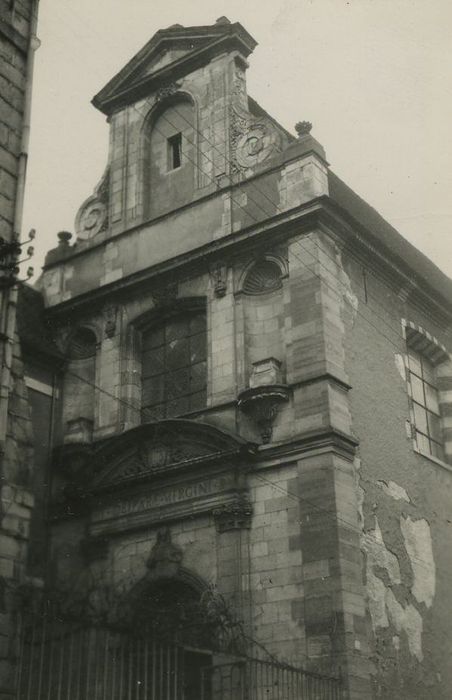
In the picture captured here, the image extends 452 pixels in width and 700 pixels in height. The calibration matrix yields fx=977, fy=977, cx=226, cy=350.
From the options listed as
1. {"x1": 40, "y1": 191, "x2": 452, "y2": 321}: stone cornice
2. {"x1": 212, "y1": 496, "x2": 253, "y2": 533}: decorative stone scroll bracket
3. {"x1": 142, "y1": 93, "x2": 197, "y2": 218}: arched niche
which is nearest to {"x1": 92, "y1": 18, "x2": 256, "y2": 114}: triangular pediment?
{"x1": 142, "y1": 93, "x2": 197, "y2": 218}: arched niche

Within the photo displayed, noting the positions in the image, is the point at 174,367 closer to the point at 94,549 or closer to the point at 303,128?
the point at 94,549

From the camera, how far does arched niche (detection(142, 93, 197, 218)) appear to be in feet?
55.7

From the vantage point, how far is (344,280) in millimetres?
15023

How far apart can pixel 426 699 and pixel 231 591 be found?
10.5 ft

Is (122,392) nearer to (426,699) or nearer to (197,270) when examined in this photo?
(197,270)

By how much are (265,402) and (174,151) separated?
6.05 m

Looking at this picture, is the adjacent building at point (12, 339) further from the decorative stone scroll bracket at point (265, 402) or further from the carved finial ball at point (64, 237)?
the carved finial ball at point (64, 237)

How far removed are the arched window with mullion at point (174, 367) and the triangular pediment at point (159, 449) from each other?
2.45 feet

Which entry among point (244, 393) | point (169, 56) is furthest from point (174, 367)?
point (169, 56)

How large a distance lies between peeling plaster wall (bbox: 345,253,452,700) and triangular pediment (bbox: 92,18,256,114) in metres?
4.80

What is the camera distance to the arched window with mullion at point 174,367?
15.4m

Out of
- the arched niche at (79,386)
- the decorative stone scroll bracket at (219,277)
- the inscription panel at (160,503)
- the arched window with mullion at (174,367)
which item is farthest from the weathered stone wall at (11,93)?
the arched niche at (79,386)

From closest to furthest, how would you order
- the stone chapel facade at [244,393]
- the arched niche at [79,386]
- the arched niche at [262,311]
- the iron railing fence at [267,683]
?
the iron railing fence at [267,683] → the stone chapel facade at [244,393] → the arched niche at [262,311] → the arched niche at [79,386]

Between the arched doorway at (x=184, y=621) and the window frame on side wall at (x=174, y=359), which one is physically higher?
the window frame on side wall at (x=174, y=359)
